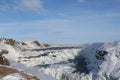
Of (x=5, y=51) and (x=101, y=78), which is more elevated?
(x=5, y=51)

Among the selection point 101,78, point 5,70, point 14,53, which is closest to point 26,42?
point 14,53

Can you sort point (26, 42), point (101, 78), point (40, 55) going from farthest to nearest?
point (26, 42)
point (40, 55)
point (101, 78)

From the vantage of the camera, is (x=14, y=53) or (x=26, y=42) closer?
(x=14, y=53)

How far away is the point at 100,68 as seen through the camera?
131 ft

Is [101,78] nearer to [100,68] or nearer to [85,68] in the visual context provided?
[100,68]

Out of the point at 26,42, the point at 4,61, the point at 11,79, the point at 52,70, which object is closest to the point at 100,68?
the point at 52,70

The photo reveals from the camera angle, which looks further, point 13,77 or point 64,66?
point 64,66

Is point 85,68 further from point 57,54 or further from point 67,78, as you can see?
point 57,54

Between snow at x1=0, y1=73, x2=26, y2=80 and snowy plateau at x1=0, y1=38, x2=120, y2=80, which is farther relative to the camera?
snowy plateau at x1=0, y1=38, x2=120, y2=80

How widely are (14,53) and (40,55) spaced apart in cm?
455

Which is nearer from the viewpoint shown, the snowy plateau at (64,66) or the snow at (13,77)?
the snow at (13,77)

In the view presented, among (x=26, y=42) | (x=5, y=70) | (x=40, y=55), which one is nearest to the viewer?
(x=5, y=70)

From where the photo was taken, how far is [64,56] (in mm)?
56031

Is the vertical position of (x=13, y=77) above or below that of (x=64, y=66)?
above
